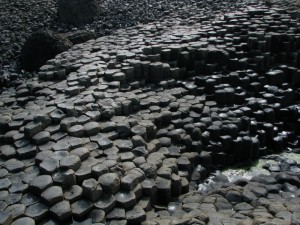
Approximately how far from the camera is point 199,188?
4113 millimetres

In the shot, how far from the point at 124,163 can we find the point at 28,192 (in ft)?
2.87

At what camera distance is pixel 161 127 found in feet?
14.6

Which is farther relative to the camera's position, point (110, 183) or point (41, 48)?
point (41, 48)

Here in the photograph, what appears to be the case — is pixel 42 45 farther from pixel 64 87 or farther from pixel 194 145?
pixel 194 145

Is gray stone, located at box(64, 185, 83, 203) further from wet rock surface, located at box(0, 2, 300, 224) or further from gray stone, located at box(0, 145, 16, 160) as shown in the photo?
gray stone, located at box(0, 145, 16, 160)

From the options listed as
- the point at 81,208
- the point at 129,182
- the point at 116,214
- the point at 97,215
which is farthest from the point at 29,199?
the point at 129,182

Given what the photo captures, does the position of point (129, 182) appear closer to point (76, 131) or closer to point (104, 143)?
point (104, 143)

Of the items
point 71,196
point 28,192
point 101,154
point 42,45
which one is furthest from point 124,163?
point 42,45

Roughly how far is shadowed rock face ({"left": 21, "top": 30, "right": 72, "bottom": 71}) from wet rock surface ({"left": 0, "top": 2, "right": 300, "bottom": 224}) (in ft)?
2.11

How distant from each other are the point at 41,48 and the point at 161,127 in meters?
3.57

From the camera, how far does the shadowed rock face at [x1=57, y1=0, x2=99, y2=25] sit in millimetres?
8969

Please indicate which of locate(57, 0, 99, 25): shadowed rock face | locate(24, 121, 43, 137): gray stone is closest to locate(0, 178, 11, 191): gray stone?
locate(24, 121, 43, 137): gray stone

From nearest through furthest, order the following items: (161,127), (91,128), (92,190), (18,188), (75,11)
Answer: (92,190) → (18,188) → (91,128) → (161,127) → (75,11)

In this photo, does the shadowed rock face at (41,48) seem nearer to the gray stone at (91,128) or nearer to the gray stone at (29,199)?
the gray stone at (91,128)
